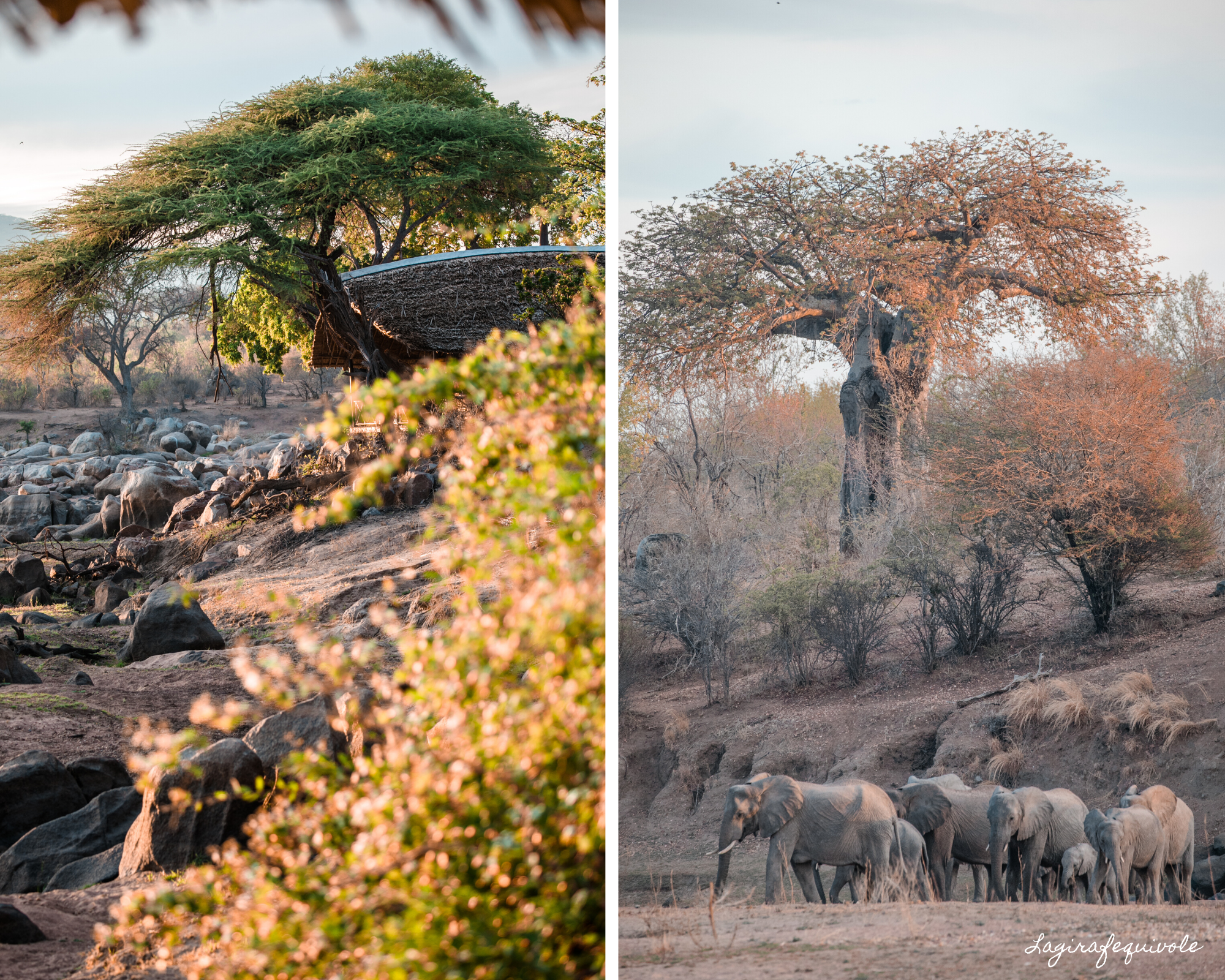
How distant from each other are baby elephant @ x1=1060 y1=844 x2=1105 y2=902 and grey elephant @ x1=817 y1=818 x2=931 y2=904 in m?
0.42

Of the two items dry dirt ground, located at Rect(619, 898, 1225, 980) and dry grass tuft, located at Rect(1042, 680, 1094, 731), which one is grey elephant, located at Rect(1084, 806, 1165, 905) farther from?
dry grass tuft, located at Rect(1042, 680, 1094, 731)

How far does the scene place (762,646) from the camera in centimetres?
311

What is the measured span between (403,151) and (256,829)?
2085 mm

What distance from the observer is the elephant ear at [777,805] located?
2.98 metres

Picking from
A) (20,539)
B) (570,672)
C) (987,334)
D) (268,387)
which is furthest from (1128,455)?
(20,539)

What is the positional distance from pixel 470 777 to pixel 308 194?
1.85 metres

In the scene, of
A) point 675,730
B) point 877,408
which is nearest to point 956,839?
point 675,730

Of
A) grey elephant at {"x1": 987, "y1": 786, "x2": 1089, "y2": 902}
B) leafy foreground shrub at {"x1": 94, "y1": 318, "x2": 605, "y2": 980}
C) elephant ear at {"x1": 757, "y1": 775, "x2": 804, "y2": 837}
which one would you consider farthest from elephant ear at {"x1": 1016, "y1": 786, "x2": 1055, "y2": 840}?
leafy foreground shrub at {"x1": 94, "y1": 318, "x2": 605, "y2": 980}

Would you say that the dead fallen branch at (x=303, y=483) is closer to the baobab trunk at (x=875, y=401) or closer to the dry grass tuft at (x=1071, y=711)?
the baobab trunk at (x=875, y=401)

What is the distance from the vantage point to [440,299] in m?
2.91

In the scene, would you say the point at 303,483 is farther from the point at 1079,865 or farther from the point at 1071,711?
the point at 1079,865


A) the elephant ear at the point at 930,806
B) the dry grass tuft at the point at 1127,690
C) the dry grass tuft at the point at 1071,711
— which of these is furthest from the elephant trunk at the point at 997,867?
the dry grass tuft at the point at 1127,690

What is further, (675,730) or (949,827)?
(675,730)

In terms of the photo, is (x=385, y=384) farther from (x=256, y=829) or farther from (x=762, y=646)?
(x=762, y=646)
